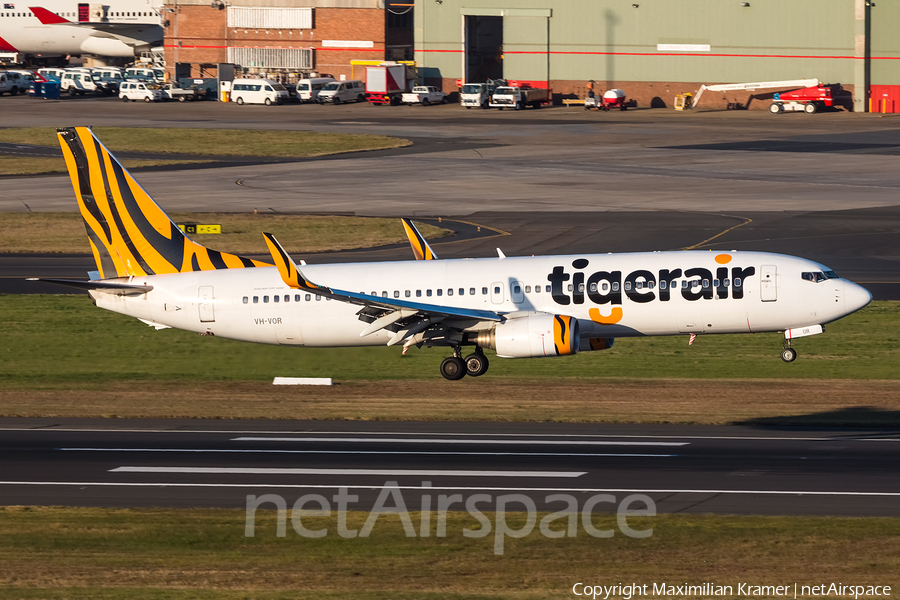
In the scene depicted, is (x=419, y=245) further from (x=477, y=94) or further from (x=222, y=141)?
(x=477, y=94)

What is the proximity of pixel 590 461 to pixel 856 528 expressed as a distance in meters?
9.43

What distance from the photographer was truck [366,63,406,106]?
177 m

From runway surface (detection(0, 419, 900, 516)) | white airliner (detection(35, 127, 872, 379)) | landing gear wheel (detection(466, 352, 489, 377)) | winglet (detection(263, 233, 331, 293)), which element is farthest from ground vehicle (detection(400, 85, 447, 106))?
winglet (detection(263, 233, 331, 293))

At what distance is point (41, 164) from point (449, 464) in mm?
92509

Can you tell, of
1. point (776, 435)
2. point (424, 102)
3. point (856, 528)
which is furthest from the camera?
point (424, 102)

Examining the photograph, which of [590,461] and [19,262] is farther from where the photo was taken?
[19,262]

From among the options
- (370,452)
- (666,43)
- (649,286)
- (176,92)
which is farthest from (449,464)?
(176,92)

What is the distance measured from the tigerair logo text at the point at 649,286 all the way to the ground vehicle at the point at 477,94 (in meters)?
129

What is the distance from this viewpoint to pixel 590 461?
126ft

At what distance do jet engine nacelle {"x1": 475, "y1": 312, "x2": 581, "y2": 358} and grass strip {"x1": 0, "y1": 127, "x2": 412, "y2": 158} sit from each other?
3290 inches

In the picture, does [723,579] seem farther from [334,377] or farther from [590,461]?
[334,377]

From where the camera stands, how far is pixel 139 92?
188125mm

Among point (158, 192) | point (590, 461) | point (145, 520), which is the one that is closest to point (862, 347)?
point (590, 461)

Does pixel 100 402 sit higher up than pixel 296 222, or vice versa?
pixel 296 222
